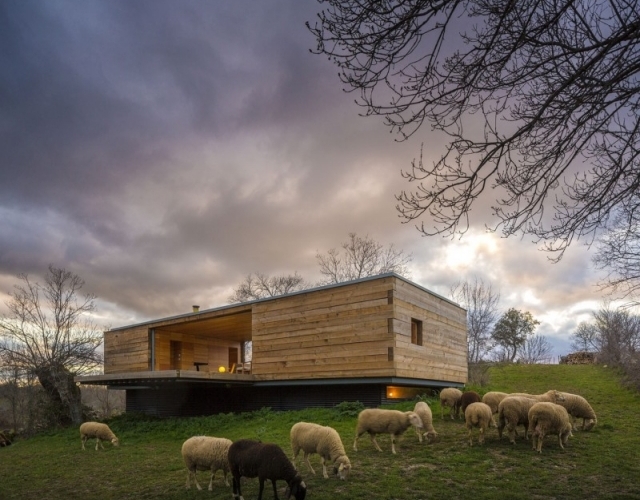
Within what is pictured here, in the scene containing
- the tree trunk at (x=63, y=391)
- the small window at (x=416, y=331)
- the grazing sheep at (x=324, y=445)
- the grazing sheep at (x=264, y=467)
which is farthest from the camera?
the tree trunk at (x=63, y=391)

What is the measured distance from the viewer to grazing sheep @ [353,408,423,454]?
11.9 metres

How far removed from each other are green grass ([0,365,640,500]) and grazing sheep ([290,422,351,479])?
266 mm

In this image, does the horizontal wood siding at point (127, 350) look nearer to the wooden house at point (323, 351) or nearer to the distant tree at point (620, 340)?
the wooden house at point (323, 351)

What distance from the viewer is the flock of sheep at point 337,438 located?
8617mm

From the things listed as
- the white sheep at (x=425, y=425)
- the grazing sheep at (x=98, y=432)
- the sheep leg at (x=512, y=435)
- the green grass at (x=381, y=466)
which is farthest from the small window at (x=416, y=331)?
the grazing sheep at (x=98, y=432)

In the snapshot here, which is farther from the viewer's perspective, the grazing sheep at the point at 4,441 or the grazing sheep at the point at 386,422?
the grazing sheep at the point at 4,441

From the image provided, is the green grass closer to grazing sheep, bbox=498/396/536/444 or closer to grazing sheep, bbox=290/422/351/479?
grazing sheep, bbox=290/422/351/479

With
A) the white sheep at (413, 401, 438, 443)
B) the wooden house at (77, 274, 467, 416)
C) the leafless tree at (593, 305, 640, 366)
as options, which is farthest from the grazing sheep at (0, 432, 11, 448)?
the leafless tree at (593, 305, 640, 366)

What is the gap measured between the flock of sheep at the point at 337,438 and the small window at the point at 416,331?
4.50m

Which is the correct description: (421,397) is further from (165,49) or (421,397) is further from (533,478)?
(165,49)

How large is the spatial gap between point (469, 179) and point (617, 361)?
28.8 m

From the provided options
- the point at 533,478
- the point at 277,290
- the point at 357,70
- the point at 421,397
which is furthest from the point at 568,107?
the point at 277,290

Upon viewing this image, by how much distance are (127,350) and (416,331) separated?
1523cm

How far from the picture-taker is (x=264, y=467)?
8.54 metres
